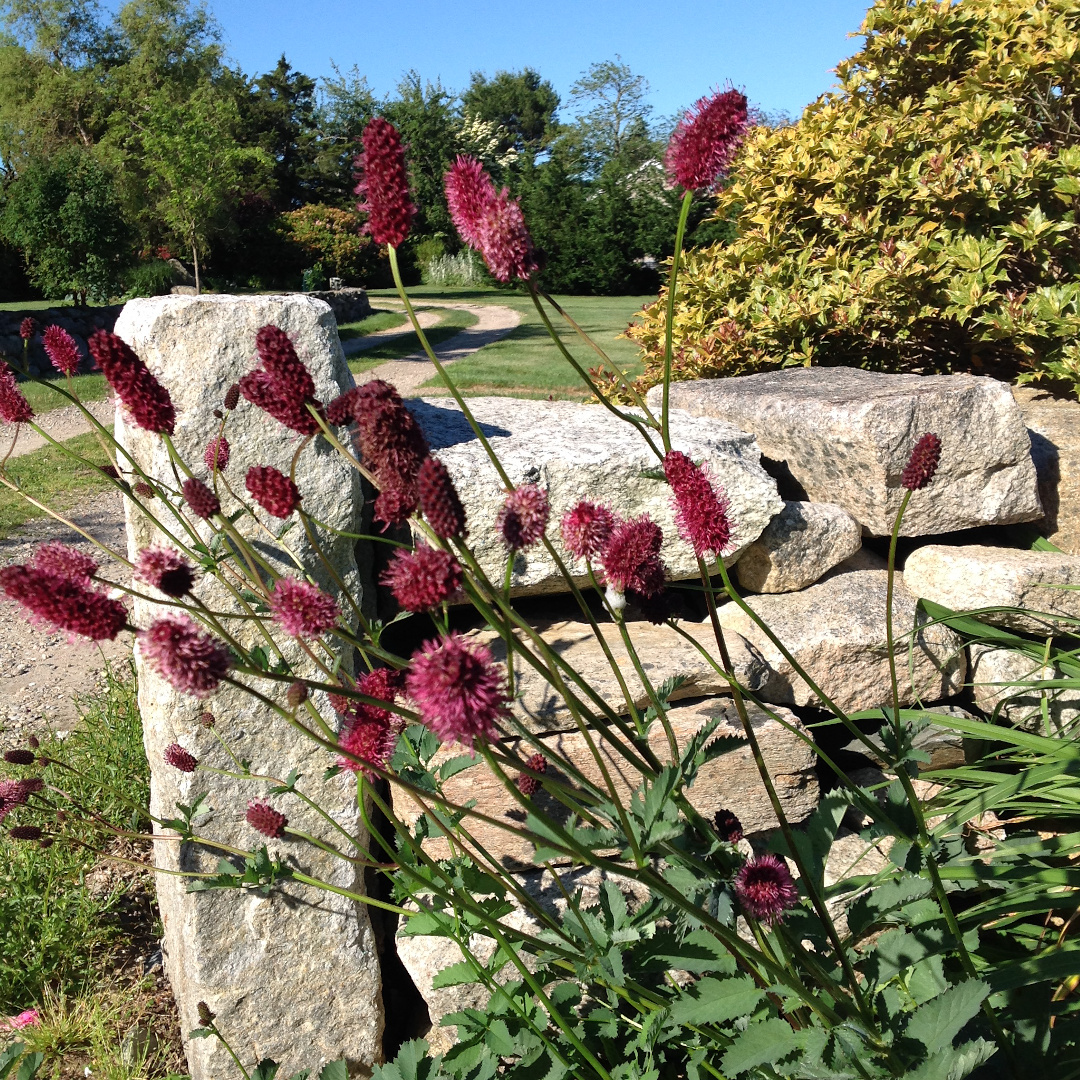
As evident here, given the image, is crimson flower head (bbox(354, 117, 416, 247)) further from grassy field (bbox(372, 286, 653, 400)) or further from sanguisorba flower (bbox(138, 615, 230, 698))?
grassy field (bbox(372, 286, 653, 400))

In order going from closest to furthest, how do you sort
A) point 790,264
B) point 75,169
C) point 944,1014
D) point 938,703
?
point 944,1014, point 938,703, point 790,264, point 75,169

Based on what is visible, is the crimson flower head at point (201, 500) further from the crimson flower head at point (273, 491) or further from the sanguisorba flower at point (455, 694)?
the sanguisorba flower at point (455, 694)

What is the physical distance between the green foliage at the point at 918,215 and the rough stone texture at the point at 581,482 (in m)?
1.64

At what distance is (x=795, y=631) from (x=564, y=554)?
93 cm

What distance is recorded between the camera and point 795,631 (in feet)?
10.2

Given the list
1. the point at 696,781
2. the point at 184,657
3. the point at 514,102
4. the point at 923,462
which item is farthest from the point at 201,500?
the point at 514,102

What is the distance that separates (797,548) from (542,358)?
11.1 m

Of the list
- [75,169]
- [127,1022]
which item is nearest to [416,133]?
[75,169]

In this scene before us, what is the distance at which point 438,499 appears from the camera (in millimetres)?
1094

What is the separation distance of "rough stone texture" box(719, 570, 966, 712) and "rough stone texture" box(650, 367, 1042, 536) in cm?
41

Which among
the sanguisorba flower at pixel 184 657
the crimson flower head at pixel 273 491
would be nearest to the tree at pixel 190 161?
the crimson flower head at pixel 273 491

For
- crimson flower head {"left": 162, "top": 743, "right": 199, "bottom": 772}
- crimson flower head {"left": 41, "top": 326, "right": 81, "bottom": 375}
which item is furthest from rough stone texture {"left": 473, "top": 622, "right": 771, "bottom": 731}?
crimson flower head {"left": 41, "top": 326, "right": 81, "bottom": 375}

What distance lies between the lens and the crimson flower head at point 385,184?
1.26m

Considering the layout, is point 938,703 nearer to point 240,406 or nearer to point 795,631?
point 795,631
